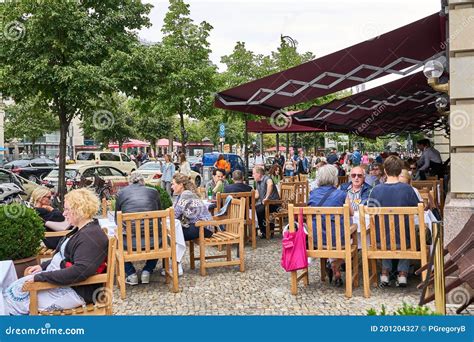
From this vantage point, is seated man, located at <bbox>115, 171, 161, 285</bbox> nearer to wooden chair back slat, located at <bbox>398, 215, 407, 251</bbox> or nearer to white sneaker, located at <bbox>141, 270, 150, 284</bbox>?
white sneaker, located at <bbox>141, 270, 150, 284</bbox>

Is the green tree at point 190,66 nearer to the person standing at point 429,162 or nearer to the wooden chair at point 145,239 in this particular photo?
the person standing at point 429,162

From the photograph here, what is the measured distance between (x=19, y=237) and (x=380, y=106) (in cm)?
1055

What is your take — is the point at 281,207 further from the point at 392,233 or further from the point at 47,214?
the point at 47,214

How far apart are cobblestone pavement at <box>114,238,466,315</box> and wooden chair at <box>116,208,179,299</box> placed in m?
0.29

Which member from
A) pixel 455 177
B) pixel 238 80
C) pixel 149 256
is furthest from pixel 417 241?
pixel 238 80

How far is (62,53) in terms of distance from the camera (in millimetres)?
13258

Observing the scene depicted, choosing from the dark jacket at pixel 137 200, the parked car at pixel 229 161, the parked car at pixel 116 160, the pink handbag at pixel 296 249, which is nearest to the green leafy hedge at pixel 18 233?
the dark jacket at pixel 137 200

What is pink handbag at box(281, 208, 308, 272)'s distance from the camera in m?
5.69

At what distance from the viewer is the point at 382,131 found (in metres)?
22.0

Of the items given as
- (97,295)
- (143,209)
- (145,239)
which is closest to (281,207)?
(143,209)

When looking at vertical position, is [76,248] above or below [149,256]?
above

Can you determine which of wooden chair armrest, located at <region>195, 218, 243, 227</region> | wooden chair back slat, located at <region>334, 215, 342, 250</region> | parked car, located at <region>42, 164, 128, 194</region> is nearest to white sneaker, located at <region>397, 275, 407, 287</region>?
wooden chair back slat, located at <region>334, 215, 342, 250</region>
